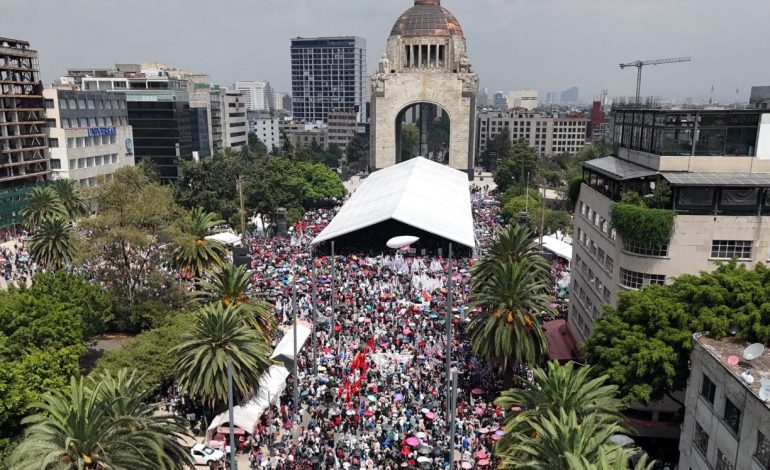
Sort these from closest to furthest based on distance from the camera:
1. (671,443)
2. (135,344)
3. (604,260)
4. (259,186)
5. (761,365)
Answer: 1. (761,365)
2. (671,443)
3. (135,344)
4. (604,260)
5. (259,186)

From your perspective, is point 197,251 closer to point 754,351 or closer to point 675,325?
point 675,325

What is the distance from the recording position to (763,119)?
1281 inches

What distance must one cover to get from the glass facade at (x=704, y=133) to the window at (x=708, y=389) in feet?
48.2

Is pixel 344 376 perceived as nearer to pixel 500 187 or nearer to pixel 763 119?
pixel 763 119

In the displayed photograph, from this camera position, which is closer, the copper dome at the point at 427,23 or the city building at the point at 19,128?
the city building at the point at 19,128

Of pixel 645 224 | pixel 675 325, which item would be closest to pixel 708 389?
pixel 675 325

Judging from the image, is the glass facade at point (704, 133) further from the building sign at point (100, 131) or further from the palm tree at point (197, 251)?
the building sign at point (100, 131)

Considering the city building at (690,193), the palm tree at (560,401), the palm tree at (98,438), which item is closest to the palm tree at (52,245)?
the palm tree at (98,438)

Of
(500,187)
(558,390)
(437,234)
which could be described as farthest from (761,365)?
(500,187)

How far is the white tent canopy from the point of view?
30172 millimetres

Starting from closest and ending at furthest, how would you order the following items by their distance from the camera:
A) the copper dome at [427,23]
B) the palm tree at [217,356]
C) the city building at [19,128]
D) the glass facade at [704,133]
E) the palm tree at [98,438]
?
the palm tree at [98,438], the palm tree at [217,356], the glass facade at [704,133], the city building at [19,128], the copper dome at [427,23]

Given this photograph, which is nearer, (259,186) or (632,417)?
(632,417)

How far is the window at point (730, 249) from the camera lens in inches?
1236

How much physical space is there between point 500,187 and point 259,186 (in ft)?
175
